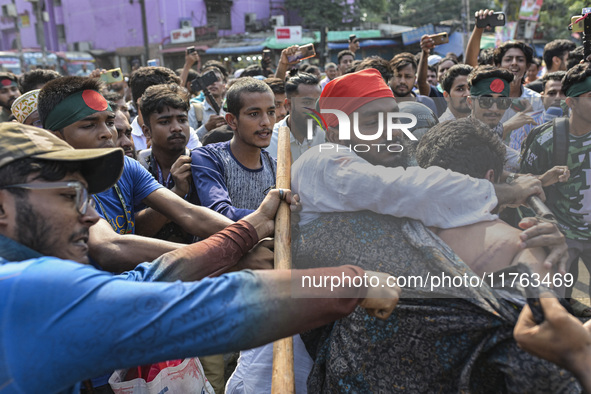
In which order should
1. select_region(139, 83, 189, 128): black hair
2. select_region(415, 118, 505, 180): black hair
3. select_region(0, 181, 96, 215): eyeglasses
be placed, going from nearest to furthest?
select_region(0, 181, 96, 215): eyeglasses
select_region(415, 118, 505, 180): black hair
select_region(139, 83, 189, 128): black hair

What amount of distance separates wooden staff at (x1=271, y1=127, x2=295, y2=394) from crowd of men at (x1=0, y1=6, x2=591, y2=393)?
0.13 feet

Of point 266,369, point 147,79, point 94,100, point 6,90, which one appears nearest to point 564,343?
point 266,369

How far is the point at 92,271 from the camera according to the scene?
1131 mm

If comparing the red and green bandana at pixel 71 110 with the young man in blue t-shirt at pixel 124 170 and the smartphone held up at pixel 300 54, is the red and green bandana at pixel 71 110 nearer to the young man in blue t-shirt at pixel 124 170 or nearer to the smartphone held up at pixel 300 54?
the young man in blue t-shirt at pixel 124 170

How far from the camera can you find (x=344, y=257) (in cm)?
160

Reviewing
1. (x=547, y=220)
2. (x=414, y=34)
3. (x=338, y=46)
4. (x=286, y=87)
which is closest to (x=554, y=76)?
(x=286, y=87)

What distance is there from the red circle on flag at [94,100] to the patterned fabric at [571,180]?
1.92 m

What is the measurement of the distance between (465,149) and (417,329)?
0.64m

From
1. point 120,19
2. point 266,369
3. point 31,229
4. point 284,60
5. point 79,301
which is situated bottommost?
point 266,369

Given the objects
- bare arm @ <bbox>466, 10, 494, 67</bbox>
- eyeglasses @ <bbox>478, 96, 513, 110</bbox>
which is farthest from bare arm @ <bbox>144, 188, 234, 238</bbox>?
bare arm @ <bbox>466, 10, 494, 67</bbox>

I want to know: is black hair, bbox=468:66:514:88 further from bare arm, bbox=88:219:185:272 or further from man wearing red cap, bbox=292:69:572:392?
bare arm, bbox=88:219:185:272

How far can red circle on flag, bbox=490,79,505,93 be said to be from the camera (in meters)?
2.57

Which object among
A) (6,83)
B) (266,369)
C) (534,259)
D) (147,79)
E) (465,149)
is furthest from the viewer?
(6,83)

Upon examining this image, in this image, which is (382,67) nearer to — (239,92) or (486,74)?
(486,74)
